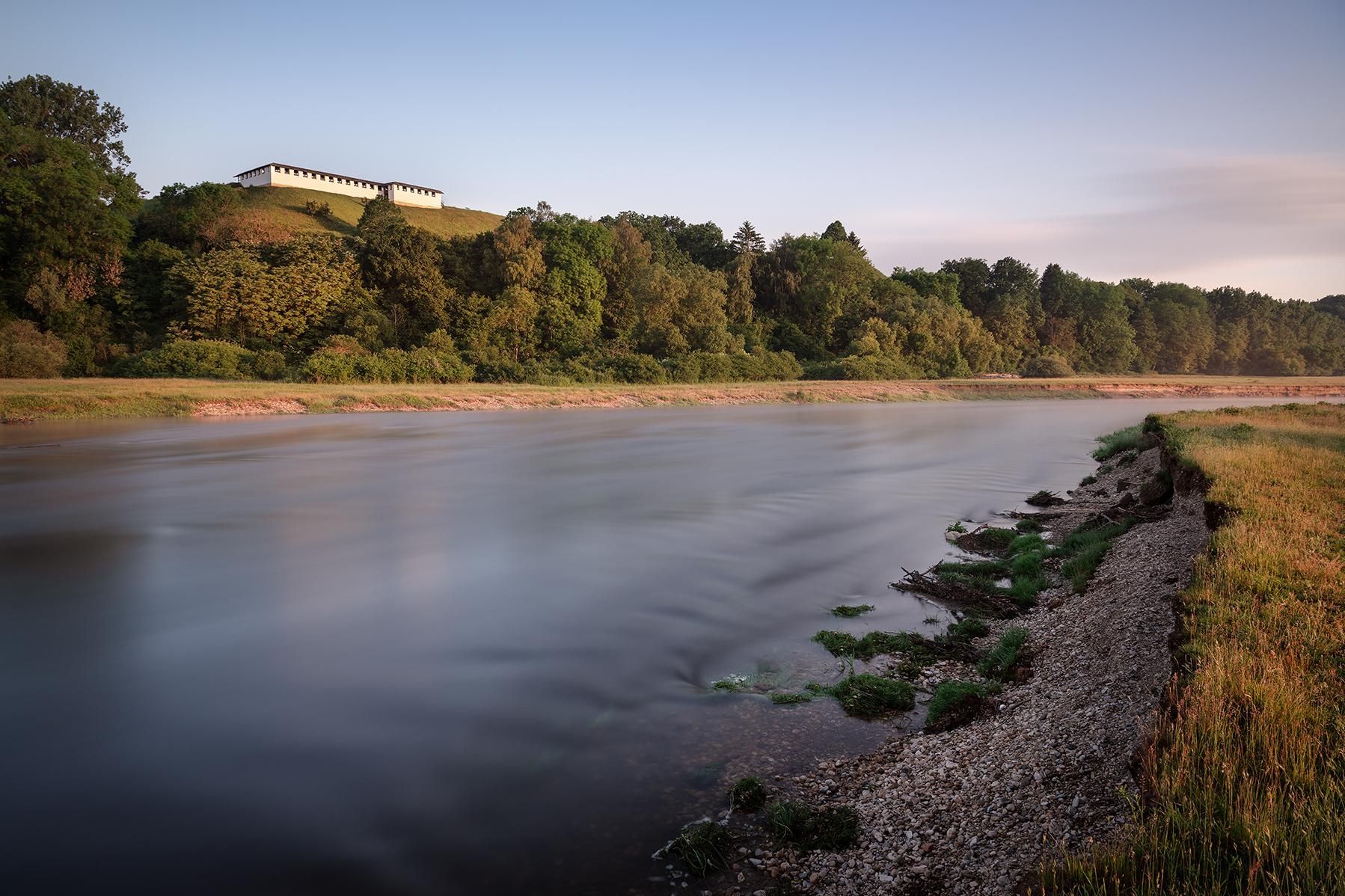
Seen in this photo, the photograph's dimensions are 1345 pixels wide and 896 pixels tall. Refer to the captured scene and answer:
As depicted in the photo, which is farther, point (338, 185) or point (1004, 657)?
point (338, 185)

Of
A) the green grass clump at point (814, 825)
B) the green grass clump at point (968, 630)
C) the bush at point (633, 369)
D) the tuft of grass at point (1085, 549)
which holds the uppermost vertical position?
the bush at point (633, 369)

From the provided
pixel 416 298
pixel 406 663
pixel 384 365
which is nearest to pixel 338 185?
pixel 416 298

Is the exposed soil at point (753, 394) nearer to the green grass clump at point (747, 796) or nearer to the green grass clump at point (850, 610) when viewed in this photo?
the green grass clump at point (850, 610)

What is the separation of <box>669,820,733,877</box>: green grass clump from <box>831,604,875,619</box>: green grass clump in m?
5.09

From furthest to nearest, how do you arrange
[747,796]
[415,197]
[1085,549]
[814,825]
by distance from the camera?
[415,197] → [1085,549] → [747,796] → [814,825]

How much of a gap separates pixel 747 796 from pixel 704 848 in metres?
0.65

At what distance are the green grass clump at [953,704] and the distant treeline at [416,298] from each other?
4942 centimetres

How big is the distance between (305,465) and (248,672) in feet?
57.4

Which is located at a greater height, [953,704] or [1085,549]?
[1085,549]

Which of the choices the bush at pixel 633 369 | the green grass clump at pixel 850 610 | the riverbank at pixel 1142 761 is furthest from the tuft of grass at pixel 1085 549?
the bush at pixel 633 369

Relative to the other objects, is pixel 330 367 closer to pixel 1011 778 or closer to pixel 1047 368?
pixel 1011 778

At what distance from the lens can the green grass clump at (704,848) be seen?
4570 millimetres

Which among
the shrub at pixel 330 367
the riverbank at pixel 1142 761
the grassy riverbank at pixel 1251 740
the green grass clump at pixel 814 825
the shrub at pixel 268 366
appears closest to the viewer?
the grassy riverbank at pixel 1251 740

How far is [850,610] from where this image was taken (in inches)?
384
